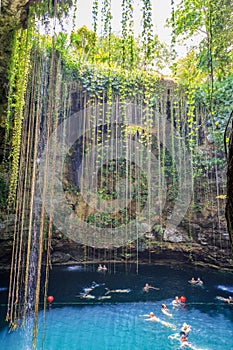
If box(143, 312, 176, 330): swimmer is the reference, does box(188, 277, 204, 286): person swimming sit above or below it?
above

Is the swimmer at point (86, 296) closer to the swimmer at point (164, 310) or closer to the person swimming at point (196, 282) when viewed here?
the swimmer at point (164, 310)

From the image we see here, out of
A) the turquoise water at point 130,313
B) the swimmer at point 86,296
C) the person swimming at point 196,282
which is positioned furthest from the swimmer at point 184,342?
the person swimming at point 196,282

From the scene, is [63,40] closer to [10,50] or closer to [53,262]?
[10,50]

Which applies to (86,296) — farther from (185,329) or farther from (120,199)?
(120,199)

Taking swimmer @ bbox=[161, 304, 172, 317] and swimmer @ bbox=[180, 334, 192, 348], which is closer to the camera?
swimmer @ bbox=[180, 334, 192, 348]

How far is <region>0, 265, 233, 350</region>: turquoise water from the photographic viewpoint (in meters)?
3.50

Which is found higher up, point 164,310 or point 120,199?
point 120,199

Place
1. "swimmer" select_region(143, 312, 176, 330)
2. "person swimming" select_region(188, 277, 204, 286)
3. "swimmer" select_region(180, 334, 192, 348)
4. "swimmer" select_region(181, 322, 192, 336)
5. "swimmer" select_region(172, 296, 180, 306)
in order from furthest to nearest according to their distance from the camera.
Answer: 1. "person swimming" select_region(188, 277, 204, 286)
2. "swimmer" select_region(172, 296, 180, 306)
3. "swimmer" select_region(143, 312, 176, 330)
4. "swimmer" select_region(181, 322, 192, 336)
5. "swimmer" select_region(180, 334, 192, 348)

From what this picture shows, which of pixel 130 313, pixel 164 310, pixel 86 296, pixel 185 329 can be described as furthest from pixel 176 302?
pixel 86 296

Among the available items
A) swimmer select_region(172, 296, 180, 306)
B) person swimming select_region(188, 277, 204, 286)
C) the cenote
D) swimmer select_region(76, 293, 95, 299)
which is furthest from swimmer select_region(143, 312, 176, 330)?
person swimming select_region(188, 277, 204, 286)

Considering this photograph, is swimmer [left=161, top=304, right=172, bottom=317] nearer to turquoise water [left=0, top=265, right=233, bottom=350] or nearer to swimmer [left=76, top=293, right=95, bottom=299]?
turquoise water [left=0, top=265, right=233, bottom=350]

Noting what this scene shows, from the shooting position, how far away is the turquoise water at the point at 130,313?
3.50m

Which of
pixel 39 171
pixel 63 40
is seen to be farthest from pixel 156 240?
pixel 63 40

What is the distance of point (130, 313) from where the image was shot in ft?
14.6
